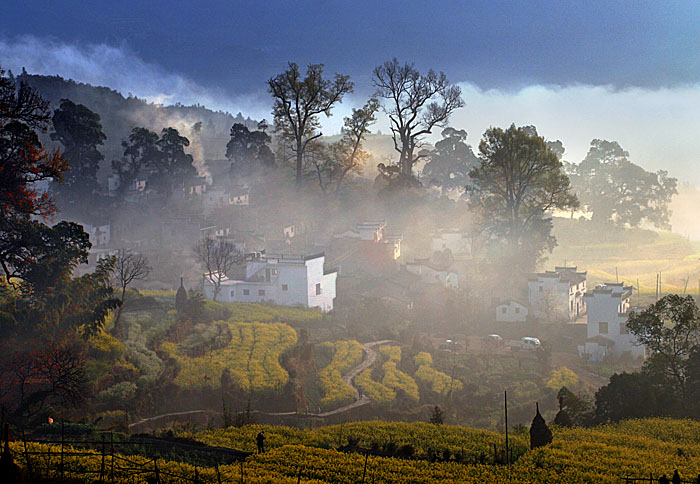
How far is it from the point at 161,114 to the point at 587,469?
9165cm

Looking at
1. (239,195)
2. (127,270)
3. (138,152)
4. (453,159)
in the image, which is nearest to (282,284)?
(127,270)

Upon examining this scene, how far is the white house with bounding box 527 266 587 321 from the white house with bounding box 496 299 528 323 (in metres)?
1.34

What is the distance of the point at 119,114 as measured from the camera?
8869 cm

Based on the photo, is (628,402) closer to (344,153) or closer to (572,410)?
(572,410)

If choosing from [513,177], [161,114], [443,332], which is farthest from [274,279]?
[161,114]

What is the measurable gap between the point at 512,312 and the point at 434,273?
668 cm

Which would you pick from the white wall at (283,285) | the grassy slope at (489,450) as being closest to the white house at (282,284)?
the white wall at (283,285)

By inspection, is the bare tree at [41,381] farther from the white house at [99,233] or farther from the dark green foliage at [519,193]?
the dark green foliage at [519,193]

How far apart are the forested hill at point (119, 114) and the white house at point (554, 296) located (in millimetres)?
52268

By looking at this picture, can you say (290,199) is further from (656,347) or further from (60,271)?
(656,347)

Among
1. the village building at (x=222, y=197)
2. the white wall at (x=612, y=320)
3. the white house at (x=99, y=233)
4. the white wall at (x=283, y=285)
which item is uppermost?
the village building at (x=222, y=197)

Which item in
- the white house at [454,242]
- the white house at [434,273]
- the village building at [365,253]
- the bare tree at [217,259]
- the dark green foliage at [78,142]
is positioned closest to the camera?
the bare tree at [217,259]

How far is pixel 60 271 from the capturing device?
23031 millimetres

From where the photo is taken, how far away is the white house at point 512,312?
38950 mm
